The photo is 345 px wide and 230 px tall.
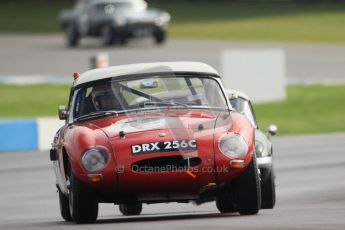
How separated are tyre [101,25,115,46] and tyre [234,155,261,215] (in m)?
30.8

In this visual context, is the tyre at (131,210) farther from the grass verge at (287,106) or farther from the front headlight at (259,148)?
the grass verge at (287,106)

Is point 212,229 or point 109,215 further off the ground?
point 212,229

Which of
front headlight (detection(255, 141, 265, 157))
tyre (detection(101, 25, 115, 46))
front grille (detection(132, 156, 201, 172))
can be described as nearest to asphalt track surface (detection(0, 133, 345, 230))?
front grille (detection(132, 156, 201, 172))

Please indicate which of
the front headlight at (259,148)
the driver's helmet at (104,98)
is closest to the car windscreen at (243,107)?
the front headlight at (259,148)

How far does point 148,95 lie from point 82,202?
146 centimetres

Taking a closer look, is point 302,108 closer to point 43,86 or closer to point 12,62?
point 43,86

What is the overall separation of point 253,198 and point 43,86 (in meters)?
19.6

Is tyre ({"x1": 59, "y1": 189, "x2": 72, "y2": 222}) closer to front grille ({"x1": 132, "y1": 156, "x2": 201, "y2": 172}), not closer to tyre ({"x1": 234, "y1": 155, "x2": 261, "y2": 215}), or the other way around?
front grille ({"x1": 132, "y1": 156, "x2": 201, "y2": 172})

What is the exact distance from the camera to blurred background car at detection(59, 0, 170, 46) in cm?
3934

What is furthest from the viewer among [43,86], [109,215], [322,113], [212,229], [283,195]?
[43,86]

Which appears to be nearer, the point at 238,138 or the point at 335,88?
the point at 238,138

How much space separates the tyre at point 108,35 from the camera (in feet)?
133

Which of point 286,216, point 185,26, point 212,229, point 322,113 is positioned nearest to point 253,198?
point 286,216

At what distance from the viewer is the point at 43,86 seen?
29.0 metres
